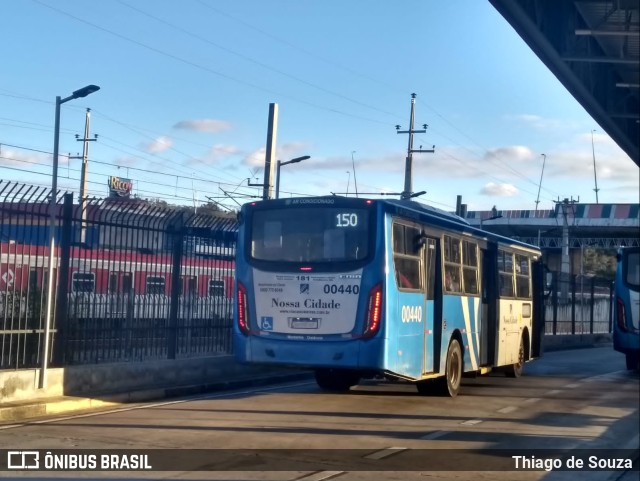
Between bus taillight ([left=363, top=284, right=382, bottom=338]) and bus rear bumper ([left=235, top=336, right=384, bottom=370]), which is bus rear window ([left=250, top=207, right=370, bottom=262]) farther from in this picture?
bus rear bumper ([left=235, top=336, right=384, bottom=370])

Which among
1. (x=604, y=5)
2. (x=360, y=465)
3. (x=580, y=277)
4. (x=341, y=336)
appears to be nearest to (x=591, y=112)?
(x=604, y=5)

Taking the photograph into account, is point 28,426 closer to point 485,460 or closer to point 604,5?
point 485,460

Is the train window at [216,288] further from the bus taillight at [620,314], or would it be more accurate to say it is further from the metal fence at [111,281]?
the bus taillight at [620,314]

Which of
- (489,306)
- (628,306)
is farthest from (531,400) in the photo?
(628,306)

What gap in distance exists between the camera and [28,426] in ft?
37.8

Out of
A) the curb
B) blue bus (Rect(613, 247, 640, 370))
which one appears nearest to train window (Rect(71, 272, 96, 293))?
the curb

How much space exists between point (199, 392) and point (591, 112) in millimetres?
9148

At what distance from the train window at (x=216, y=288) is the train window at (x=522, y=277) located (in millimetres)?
7119

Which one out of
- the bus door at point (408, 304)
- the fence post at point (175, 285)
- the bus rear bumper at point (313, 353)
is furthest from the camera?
the fence post at point (175, 285)

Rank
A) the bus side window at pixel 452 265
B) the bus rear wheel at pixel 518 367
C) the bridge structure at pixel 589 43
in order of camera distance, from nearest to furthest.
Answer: the bridge structure at pixel 589 43, the bus side window at pixel 452 265, the bus rear wheel at pixel 518 367

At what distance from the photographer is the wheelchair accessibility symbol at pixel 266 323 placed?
14.1m

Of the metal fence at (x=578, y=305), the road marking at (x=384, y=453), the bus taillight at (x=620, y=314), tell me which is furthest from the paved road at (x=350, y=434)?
the metal fence at (x=578, y=305)

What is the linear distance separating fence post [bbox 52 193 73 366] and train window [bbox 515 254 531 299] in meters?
10.8

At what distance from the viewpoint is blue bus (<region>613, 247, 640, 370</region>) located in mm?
25281
